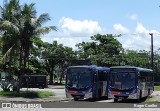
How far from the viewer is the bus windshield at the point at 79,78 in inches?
1283

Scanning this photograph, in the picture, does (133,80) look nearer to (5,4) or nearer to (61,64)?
(5,4)

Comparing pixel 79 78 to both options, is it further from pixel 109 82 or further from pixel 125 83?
pixel 125 83

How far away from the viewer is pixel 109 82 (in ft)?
105

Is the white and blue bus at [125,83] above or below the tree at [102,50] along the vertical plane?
below

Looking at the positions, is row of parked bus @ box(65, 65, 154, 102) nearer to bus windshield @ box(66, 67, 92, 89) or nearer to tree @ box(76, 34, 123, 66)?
bus windshield @ box(66, 67, 92, 89)

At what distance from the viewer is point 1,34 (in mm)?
38156

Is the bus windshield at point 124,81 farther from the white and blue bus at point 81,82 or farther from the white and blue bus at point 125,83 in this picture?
the white and blue bus at point 81,82

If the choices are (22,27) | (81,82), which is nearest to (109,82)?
(81,82)

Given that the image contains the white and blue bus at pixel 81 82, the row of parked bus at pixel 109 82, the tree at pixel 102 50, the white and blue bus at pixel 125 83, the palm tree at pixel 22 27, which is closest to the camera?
the white and blue bus at pixel 125 83

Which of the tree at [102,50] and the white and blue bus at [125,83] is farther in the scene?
the tree at [102,50]

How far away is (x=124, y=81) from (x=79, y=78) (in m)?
3.48

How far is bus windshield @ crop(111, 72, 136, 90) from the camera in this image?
3135 centimetres

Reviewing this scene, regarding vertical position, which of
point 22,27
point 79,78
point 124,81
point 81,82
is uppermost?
point 22,27

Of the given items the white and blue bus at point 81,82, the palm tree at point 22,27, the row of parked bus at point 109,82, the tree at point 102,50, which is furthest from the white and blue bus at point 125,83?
the tree at point 102,50
